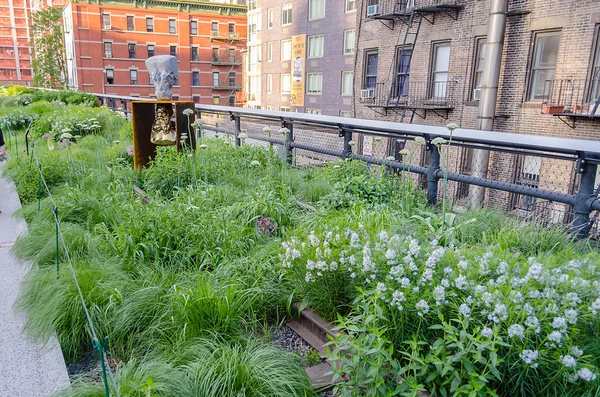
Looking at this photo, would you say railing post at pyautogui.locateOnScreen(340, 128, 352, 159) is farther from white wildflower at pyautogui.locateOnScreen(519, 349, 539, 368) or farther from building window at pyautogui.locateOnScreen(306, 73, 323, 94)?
building window at pyautogui.locateOnScreen(306, 73, 323, 94)

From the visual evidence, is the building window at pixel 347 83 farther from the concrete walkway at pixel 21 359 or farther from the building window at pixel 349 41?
the concrete walkway at pixel 21 359

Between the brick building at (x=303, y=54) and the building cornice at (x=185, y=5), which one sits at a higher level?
the building cornice at (x=185, y=5)

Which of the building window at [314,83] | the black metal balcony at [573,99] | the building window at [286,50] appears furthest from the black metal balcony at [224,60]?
the black metal balcony at [573,99]

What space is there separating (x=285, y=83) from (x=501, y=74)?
21.4 metres

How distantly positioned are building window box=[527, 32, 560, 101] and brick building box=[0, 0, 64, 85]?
95.9m

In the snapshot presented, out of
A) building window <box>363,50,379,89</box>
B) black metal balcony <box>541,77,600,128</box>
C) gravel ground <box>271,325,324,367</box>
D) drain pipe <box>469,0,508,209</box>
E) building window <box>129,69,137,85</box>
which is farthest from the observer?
building window <box>129,69,137,85</box>

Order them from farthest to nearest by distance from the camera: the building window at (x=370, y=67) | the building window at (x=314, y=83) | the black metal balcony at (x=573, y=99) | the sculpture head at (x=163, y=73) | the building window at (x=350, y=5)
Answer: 1. the building window at (x=314, y=83)
2. the building window at (x=350, y=5)
3. the building window at (x=370, y=67)
4. the black metal balcony at (x=573, y=99)
5. the sculpture head at (x=163, y=73)

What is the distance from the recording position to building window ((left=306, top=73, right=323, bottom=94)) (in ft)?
97.9

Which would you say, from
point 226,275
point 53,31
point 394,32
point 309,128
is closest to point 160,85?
point 309,128

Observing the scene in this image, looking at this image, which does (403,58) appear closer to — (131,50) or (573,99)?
(573,99)

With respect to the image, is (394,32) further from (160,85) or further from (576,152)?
(576,152)

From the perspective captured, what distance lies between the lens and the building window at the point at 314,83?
29842 millimetres

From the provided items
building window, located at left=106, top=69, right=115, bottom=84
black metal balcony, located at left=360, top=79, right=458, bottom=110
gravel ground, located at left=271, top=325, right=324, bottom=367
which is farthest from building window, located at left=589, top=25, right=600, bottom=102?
building window, located at left=106, top=69, right=115, bottom=84

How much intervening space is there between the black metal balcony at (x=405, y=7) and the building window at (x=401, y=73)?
4.36 ft
